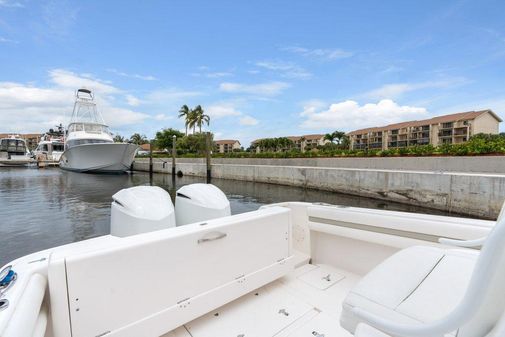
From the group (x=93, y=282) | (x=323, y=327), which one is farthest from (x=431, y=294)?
(x=93, y=282)

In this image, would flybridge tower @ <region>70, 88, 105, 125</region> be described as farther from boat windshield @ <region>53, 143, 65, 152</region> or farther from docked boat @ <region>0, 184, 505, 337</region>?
docked boat @ <region>0, 184, 505, 337</region>

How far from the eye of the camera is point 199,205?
8.39 feet

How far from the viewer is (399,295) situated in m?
1.12

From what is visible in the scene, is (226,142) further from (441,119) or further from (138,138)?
(441,119)

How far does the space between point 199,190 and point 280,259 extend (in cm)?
112

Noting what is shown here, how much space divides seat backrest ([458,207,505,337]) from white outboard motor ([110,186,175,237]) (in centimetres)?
211

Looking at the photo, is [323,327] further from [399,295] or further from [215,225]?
[215,225]

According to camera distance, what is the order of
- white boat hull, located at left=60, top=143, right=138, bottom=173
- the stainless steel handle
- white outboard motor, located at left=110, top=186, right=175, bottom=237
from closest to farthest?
the stainless steel handle
white outboard motor, located at left=110, top=186, right=175, bottom=237
white boat hull, located at left=60, top=143, right=138, bottom=173

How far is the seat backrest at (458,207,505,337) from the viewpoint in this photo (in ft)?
1.98

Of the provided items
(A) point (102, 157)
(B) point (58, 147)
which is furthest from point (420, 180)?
(B) point (58, 147)

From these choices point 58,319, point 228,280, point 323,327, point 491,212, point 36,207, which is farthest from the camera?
point 36,207

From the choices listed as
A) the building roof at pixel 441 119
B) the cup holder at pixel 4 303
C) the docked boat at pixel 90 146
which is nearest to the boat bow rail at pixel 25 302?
the cup holder at pixel 4 303

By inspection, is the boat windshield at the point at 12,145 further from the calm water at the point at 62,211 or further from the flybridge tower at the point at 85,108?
the calm water at the point at 62,211

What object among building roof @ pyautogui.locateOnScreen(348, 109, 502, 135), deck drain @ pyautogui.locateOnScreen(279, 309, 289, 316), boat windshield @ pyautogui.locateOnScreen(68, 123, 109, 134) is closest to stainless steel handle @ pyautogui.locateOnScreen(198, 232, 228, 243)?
deck drain @ pyautogui.locateOnScreen(279, 309, 289, 316)
